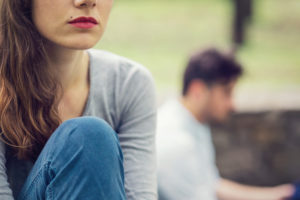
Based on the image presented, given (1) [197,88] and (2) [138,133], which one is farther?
(1) [197,88]

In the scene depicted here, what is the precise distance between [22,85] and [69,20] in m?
0.25

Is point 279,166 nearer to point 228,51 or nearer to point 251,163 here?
point 251,163

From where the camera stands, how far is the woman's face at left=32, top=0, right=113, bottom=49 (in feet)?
5.06

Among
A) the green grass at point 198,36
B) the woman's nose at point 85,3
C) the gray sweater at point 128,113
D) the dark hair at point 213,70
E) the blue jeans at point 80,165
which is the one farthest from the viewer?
the green grass at point 198,36

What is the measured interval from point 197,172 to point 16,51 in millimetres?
1132

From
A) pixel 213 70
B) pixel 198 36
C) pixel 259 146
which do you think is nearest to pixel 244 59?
pixel 198 36

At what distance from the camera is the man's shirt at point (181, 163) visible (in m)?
2.28

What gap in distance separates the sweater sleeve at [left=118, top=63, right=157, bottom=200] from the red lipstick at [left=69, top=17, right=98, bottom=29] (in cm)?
29

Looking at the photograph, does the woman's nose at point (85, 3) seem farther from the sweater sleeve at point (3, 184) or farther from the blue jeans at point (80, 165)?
the sweater sleeve at point (3, 184)

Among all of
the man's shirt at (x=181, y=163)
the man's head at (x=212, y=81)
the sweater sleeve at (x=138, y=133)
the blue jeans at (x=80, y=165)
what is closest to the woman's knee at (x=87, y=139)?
the blue jeans at (x=80, y=165)

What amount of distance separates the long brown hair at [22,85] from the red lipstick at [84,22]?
14cm

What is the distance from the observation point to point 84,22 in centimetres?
157

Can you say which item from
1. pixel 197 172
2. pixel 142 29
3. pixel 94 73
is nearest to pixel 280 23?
pixel 142 29

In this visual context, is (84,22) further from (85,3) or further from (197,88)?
(197,88)
